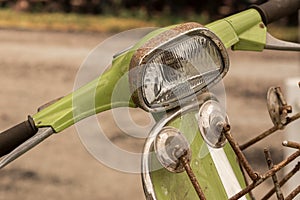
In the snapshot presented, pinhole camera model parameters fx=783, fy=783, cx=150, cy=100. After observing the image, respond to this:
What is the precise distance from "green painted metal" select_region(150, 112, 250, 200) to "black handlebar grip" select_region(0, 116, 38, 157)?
164 mm

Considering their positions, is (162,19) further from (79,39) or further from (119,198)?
(119,198)

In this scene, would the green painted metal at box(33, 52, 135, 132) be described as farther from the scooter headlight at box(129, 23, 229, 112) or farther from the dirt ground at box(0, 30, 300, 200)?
the dirt ground at box(0, 30, 300, 200)

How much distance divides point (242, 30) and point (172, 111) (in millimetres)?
206

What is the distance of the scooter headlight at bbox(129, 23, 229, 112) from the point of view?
0.90m

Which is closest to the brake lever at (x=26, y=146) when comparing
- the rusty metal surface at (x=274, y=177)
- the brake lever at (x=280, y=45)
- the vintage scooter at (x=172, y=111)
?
the vintage scooter at (x=172, y=111)

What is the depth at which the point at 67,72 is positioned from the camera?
6855 millimetres

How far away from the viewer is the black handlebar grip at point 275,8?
1.19m

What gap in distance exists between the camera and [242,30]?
44.1 inches

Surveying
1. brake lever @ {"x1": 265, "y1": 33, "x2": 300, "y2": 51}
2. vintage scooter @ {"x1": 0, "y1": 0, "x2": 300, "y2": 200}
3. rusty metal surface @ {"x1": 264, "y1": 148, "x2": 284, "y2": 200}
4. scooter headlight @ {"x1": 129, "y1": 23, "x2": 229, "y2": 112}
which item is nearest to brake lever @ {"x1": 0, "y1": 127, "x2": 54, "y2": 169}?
vintage scooter @ {"x1": 0, "y1": 0, "x2": 300, "y2": 200}

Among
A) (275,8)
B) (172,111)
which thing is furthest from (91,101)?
(275,8)

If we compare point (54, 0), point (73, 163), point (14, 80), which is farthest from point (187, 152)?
point (54, 0)

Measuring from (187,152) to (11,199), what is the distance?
3217mm

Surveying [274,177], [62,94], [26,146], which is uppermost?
[26,146]

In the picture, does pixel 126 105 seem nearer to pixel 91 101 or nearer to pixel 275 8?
pixel 91 101
